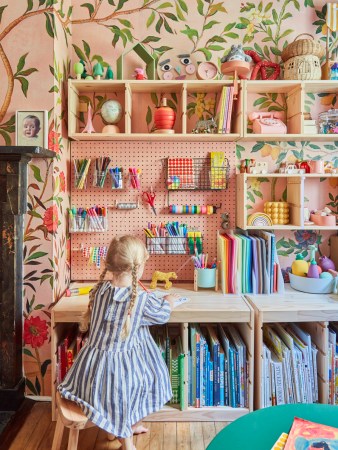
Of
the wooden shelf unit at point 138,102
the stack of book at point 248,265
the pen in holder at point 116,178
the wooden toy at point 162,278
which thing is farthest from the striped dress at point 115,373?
the wooden shelf unit at point 138,102

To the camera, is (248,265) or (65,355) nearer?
Result: (65,355)

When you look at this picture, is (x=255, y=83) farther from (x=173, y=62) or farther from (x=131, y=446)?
(x=131, y=446)

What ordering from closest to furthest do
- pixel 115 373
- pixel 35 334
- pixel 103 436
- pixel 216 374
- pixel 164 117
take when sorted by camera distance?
pixel 115 373
pixel 103 436
pixel 216 374
pixel 35 334
pixel 164 117

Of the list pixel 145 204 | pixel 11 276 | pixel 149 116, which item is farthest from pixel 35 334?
pixel 149 116

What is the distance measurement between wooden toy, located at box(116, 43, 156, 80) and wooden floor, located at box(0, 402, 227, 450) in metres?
1.99

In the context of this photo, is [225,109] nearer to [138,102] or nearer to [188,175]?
[188,175]

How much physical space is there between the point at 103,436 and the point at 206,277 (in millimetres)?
1012

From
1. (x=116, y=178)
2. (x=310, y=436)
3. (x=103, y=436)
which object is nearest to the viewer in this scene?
(x=310, y=436)

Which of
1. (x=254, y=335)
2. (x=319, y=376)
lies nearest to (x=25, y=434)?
(x=254, y=335)

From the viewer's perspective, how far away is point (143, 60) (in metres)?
2.58

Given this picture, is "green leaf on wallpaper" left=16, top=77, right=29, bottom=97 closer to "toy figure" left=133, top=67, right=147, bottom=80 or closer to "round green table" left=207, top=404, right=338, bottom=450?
"toy figure" left=133, top=67, right=147, bottom=80

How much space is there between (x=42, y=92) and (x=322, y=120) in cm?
170

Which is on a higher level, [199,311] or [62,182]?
[62,182]

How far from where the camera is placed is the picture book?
1.16 metres
